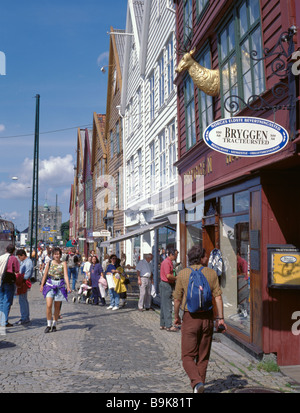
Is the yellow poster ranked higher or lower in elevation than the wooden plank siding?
lower

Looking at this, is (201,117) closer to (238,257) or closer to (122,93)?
(238,257)

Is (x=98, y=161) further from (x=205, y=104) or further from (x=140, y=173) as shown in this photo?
(x=205, y=104)

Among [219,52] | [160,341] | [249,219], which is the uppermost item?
[219,52]

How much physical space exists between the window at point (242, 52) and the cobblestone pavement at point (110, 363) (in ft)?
14.7

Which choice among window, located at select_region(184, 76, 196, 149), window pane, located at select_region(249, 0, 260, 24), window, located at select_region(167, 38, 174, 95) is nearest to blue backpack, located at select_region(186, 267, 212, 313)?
window pane, located at select_region(249, 0, 260, 24)

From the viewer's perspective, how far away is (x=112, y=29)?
31828mm

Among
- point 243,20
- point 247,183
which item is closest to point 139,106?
point 243,20

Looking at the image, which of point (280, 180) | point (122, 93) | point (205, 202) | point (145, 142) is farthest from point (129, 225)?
point (280, 180)

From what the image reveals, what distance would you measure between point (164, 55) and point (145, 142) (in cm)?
454

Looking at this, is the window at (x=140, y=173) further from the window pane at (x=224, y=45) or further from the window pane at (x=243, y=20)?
the window pane at (x=243, y=20)

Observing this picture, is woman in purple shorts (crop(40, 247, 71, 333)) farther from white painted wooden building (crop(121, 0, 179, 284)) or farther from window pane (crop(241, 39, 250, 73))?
window pane (crop(241, 39, 250, 73))

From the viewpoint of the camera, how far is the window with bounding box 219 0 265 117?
8.62 metres

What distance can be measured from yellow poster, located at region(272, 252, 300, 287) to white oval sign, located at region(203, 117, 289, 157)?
1664mm

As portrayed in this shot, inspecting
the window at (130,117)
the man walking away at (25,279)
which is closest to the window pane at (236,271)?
the man walking away at (25,279)
